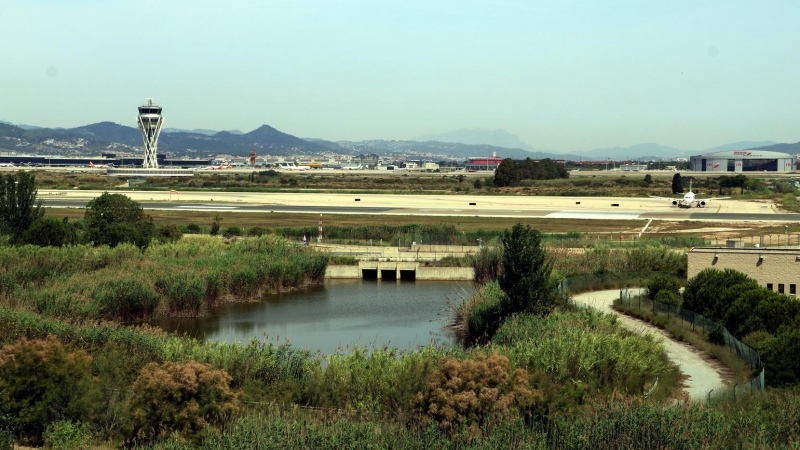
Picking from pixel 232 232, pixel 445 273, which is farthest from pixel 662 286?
pixel 232 232

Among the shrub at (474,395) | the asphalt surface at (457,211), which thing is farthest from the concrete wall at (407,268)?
the shrub at (474,395)

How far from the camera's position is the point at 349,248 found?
7219cm

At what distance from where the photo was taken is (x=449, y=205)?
11919cm

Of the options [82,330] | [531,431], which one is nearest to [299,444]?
[531,431]

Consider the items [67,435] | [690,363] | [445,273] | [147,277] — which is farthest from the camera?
[445,273]

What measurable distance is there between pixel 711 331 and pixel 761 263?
10.1 metres

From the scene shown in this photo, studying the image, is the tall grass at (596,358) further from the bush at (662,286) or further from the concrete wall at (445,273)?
the concrete wall at (445,273)

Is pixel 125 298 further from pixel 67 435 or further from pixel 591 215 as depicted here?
pixel 591 215

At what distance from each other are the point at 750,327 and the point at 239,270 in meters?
29.8

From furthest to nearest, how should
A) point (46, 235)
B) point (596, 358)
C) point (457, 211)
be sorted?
point (457, 211) < point (46, 235) < point (596, 358)

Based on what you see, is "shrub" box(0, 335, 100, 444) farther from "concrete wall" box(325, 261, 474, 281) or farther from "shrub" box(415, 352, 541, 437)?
"concrete wall" box(325, 261, 474, 281)

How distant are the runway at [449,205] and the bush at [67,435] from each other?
77713 millimetres

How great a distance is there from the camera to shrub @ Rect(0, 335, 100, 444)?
25781 millimetres

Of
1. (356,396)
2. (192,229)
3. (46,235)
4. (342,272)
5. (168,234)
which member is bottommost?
(342,272)
